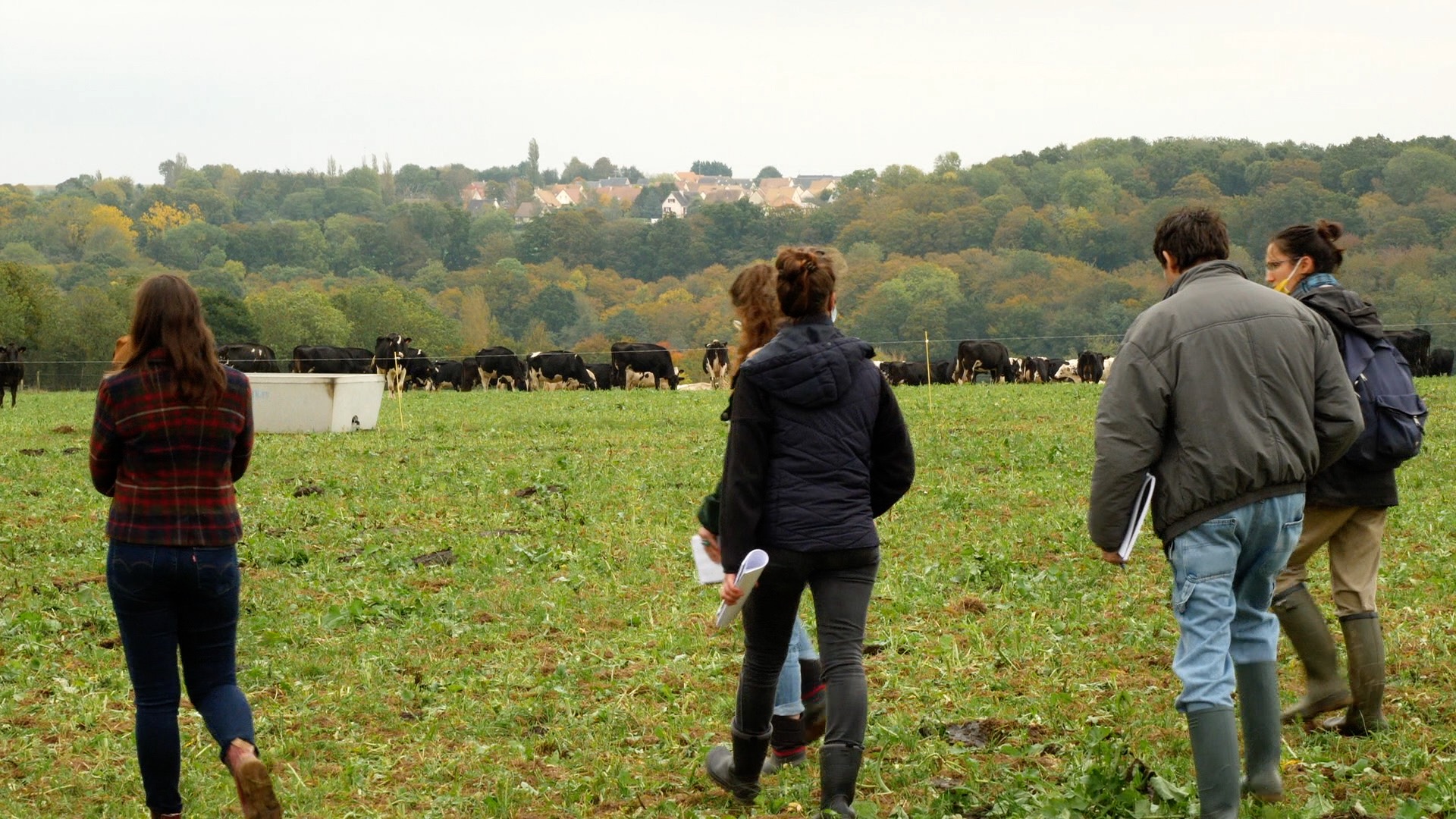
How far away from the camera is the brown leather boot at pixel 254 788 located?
4.83 meters

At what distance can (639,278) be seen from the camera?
128 meters

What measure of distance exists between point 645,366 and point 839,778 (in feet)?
130

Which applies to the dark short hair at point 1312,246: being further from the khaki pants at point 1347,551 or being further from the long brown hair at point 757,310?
the long brown hair at point 757,310

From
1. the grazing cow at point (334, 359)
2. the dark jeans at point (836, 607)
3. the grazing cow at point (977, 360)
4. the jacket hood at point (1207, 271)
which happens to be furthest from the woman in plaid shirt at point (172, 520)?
the grazing cow at point (977, 360)

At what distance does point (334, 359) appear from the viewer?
4106 cm

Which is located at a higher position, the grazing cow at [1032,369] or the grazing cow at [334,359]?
the grazing cow at [334,359]

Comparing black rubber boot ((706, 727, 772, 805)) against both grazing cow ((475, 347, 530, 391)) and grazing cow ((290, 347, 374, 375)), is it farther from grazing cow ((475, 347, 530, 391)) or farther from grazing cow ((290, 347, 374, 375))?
grazing cow ((475, 347, 530, 391))

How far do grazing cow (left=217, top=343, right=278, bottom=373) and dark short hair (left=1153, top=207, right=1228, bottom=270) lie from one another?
3652 cm

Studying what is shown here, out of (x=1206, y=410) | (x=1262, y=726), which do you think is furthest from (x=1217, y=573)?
(x=1262, y=726)

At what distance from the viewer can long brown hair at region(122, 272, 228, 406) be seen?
15.9 feet

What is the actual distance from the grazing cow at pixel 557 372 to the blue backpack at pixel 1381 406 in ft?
A: 128

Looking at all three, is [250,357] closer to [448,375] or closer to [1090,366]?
[448,375]

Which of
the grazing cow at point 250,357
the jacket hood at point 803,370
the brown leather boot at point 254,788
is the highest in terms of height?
the jacket hood at point 803,370

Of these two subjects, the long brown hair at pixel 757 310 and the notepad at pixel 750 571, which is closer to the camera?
the notepad at pixel 750 571
